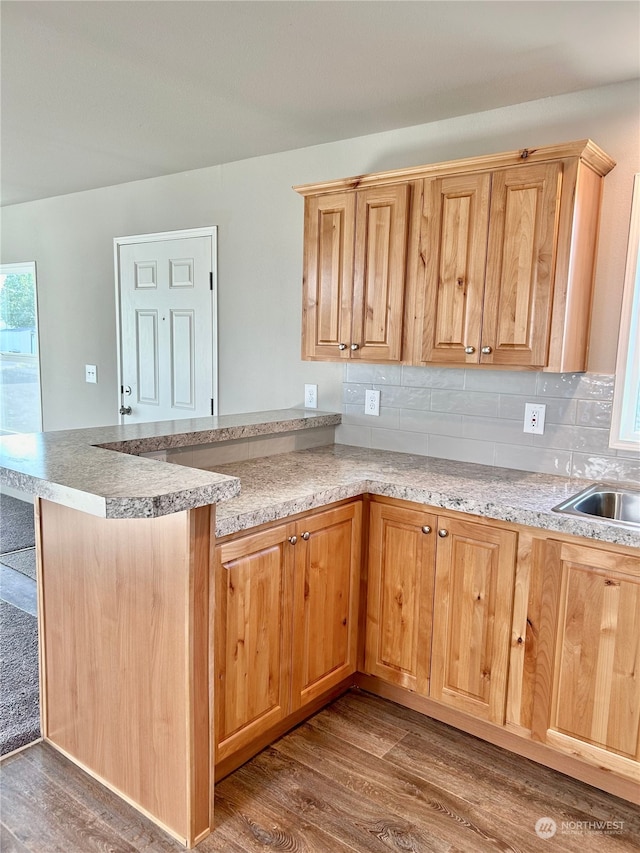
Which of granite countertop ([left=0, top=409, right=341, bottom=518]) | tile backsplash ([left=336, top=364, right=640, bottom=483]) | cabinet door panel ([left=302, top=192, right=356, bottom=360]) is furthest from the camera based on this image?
cabinet door panel ([left=302, top=192, right=356, bottom=360])

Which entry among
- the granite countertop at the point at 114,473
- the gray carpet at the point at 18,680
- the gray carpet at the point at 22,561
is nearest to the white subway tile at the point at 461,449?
the granite countertop at the point at 114,473

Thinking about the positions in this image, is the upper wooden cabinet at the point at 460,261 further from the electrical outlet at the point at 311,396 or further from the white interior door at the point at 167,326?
the white interior door at the point at 167,326

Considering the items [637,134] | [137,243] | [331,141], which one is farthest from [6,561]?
[637,134]

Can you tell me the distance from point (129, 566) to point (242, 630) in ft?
1.38

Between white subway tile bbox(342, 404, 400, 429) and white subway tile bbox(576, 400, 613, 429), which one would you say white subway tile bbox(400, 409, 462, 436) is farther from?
white subway tile bbox(576, 400, 613, 429)

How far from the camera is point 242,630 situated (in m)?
1.93

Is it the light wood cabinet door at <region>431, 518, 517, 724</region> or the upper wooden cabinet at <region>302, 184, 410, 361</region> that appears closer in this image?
the light wood cabinet door at <region>431, 518, 517, 724</region>

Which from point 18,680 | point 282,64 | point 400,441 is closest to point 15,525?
point 18,680

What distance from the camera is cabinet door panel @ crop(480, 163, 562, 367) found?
2.15m

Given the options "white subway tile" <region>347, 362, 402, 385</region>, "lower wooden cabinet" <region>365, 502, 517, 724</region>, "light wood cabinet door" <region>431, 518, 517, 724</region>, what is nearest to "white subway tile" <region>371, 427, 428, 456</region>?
"white subway tile" <region>347, 362, 402, 385</region>

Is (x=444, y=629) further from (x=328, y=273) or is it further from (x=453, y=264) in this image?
(x=328, y=273)

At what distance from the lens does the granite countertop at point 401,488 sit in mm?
1892

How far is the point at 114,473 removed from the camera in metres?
1.65

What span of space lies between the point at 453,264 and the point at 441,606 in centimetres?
129
